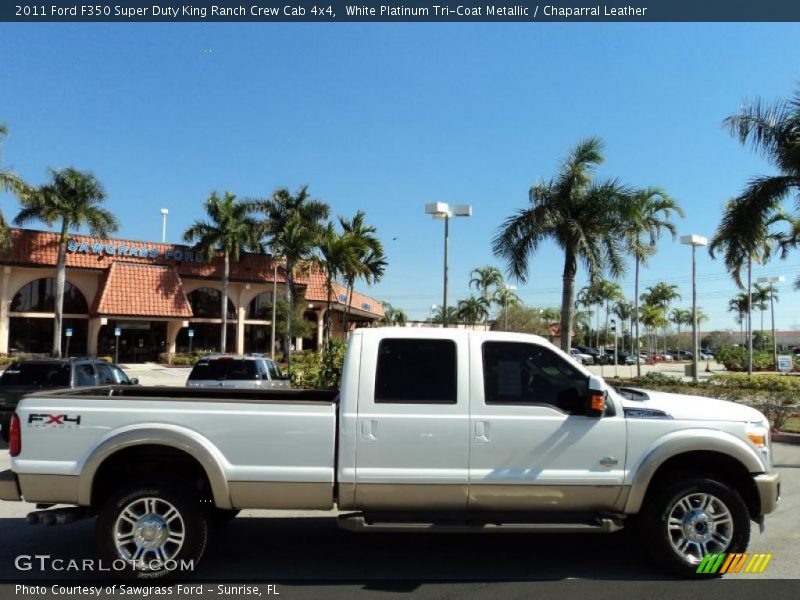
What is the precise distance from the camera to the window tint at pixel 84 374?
11344 mm

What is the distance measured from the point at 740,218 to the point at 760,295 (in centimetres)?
6251

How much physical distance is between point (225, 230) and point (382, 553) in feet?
132

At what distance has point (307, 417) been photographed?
4.89m

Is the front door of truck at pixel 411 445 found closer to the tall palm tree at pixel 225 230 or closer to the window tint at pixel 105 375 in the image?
the window tint at pixel 105 375

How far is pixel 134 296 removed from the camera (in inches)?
1655

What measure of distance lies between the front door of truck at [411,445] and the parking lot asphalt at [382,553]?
0.68 metres

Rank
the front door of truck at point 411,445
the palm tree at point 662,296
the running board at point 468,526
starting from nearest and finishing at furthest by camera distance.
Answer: the running board at point 468,526 → the front door of truck at point 411,445 → the palm tree at point 662,296

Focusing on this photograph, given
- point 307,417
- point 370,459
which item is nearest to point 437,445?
point 370,459

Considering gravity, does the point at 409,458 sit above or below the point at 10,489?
above

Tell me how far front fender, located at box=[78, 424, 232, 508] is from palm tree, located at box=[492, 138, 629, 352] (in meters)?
17.4

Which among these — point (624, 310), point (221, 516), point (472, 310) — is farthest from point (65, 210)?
point (624, 310)

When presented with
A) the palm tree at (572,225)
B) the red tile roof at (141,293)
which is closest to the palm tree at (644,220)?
the palm tree at (572,225)

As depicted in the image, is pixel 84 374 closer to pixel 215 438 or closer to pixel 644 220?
pixel 215 438

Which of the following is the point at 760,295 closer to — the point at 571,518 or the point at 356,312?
the point at 356,312
